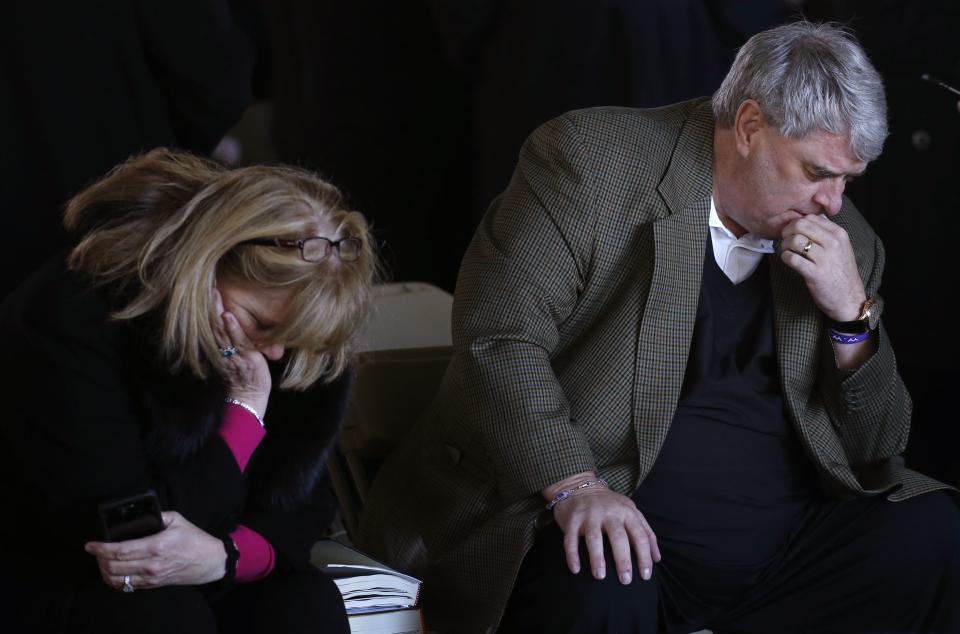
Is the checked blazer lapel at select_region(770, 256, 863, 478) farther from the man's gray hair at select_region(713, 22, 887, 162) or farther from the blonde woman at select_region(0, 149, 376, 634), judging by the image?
the blonde woman at select_region(0, 149, 376, 634)

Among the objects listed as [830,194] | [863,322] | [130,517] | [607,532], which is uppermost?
[830,194]

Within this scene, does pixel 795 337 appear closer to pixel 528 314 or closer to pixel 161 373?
pixel 528 314

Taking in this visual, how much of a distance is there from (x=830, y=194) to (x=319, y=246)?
975 millimetres

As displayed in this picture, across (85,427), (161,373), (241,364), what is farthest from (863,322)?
(85,427)

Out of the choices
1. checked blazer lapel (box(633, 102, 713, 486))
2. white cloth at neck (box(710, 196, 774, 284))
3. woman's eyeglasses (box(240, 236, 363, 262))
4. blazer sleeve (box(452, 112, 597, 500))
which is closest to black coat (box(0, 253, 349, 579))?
woman's eyeglasses (box(240, 236, 363, 262))

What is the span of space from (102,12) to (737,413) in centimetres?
161

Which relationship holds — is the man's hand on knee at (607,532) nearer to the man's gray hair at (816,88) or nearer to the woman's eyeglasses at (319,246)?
the woman's eyeglasses at (319,246)

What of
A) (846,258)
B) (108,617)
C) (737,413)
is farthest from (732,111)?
(108,617)

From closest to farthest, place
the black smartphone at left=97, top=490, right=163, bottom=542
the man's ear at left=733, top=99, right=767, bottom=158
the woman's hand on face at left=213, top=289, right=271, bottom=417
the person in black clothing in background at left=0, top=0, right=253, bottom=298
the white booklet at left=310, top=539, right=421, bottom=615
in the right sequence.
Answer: the black smartphone at left=97, top=490, right=163, bottom=542 < the woman's hand on face at left=213, top=289, right=271, bottom=417 < the white booklet at left=310, top=539, right=421, bottom=615 < the man's ear at left=733, top=99, right=767, bottom=158 < the person in black clothing in background at left=0, top=0, right=253, bottom=298

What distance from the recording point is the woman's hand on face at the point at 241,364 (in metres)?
1.95

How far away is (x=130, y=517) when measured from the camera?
1.84 meters

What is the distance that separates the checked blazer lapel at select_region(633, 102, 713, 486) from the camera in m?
2.26

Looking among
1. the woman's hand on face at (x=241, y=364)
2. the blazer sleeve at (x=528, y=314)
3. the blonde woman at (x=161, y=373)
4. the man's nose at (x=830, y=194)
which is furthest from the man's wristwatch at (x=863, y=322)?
the woman's hand on face at (x=241, y=364)

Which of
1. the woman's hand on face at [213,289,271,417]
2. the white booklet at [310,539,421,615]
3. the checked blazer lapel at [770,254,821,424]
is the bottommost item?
the white booklet at [310,539,421,615]
